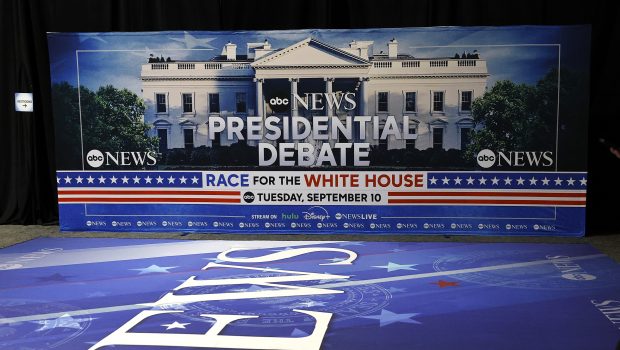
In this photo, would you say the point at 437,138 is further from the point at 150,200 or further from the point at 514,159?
the point at 150,200

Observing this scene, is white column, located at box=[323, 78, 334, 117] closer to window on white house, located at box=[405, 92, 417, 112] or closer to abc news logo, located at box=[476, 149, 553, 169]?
window on white house, located at box=[405, 92, 417, 112]

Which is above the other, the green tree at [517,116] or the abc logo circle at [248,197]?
the green tree at [517,116]

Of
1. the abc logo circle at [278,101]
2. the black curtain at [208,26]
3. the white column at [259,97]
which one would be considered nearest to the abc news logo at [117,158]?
the black curtain at [208,26]

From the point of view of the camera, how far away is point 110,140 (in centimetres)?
560

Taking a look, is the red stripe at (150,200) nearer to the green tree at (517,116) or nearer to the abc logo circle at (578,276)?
the green tree at (517,116)

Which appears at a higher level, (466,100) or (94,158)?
(466,100)

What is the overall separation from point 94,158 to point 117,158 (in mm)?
226

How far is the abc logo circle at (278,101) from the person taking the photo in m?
5.43

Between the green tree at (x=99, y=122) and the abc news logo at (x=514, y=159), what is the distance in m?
3.09

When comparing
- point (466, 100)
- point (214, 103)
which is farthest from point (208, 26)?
point (466, 100)

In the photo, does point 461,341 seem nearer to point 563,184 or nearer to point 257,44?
point 563,184

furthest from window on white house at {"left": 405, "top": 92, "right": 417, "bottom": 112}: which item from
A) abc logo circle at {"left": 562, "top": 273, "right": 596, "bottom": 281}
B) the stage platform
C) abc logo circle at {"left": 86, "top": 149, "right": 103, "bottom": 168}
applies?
abc logo circle at {"left": 86, "top": 149, "right": 103, "bottom": 168}

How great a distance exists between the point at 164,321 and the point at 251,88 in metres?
2.78

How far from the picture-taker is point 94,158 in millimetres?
5621
